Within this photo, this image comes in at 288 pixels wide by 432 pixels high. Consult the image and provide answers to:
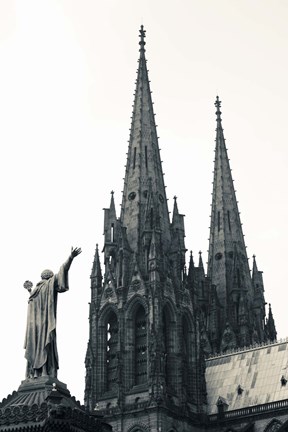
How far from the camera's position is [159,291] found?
192ft

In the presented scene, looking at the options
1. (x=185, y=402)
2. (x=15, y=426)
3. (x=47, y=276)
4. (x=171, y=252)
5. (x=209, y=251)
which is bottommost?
(x=15, y=426)

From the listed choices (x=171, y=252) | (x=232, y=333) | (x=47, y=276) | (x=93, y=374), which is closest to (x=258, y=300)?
(x=232, y=333)

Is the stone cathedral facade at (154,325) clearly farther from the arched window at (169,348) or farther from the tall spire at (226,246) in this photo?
the tall spire at (226,246)

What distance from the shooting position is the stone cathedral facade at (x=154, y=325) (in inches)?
2231

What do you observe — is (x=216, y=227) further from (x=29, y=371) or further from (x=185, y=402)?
(x=29, y=371)

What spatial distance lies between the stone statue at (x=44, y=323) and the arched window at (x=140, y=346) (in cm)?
4007

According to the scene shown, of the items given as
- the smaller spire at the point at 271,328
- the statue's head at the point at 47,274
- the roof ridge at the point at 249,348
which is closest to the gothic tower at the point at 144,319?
the roof ridge at the point at 249,348

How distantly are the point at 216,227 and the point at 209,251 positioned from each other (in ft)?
6.49

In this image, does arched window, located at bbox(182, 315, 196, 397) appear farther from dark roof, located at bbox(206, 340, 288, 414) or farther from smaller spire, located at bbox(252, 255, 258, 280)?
smaller spire, located at bbox(252, 255, 258, 280)

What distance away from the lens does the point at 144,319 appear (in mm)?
58844

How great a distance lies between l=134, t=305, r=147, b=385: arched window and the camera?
189ft

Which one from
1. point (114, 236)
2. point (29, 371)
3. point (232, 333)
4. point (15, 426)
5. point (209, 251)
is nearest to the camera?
point (15, 426)

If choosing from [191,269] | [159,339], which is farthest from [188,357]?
[191,269]

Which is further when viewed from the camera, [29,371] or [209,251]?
[209,251]
